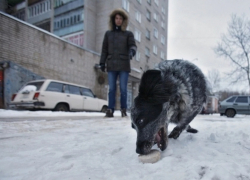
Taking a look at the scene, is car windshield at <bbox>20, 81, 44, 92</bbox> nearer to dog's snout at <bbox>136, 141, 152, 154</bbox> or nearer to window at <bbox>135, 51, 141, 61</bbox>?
dog's snout at <bbox>136, 141, 152, 154</bbox>

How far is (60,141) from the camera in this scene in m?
1.79

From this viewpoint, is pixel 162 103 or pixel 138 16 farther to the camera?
pixel 138 16

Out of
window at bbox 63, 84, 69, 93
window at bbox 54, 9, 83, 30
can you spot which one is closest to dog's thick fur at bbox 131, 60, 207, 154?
window at bbox 63, 84, 69, 93

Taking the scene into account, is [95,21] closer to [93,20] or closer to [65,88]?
[93,20]

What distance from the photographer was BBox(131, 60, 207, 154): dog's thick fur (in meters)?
1.33

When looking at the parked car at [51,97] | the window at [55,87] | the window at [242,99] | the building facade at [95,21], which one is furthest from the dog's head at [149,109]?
the building facade at [95,21]

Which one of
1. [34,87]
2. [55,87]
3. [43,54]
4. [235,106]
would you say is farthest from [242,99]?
[43,54]

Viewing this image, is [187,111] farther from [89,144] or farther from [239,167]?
[89,144]

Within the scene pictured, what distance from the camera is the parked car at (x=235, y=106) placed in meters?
11.9

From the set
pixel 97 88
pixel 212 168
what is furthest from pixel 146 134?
pixel 97 88

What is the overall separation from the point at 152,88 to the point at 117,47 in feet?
11.6

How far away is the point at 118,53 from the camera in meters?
4.69

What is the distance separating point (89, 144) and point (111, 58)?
126 inches

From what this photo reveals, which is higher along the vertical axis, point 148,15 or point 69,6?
point 148,15
